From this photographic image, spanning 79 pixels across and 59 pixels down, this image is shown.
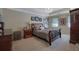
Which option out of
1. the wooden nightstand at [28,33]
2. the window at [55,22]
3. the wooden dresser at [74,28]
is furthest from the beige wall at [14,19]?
the wooden dresser at [74,28]

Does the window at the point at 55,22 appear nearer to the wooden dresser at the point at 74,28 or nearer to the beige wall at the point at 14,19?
the wooden dresser at the point at 74,28

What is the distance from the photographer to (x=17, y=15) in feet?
7.02

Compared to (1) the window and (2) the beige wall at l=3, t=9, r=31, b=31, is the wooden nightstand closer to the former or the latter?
(2) the beige wall at l=3, t=9, r=31, b=31

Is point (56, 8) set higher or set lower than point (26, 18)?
higher

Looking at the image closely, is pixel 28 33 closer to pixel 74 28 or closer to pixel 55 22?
pixel 55 22

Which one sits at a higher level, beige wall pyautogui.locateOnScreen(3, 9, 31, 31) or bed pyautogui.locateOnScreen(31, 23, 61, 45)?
beige wall pyautogui.locateOnScreen(3, 9, 31, 31)

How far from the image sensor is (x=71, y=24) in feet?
7.08

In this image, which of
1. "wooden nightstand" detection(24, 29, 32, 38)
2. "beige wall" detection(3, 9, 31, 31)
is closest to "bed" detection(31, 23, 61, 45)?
"wooden nightstand" detection(24, 29, 32, 38)

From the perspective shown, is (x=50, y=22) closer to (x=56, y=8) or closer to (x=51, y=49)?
(x=56, y=8)
